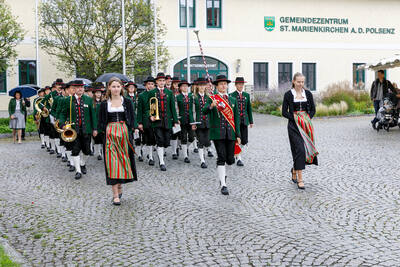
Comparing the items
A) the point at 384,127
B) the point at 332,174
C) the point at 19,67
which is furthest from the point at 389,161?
the point at 19,67

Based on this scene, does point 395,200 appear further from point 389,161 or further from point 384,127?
point 384,127

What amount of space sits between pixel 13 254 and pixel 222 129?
3872 millimetres

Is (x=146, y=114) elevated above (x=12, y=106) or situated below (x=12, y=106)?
below

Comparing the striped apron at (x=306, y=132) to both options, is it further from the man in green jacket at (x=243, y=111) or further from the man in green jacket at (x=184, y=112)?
the man in green jacket at (x=184, y=112)

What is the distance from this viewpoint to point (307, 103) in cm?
819

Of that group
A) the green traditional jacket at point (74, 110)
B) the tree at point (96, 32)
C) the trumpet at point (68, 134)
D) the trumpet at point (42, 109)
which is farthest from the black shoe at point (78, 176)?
the tree at point (96, 32)

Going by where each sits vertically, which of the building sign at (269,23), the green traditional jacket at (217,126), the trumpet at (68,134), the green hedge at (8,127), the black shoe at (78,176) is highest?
the building sign at (269,23)

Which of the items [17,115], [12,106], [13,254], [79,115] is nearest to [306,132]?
[79,115]

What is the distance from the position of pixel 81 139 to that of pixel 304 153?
14.5 feet

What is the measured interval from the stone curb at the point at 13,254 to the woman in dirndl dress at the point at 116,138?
2076 millimetres

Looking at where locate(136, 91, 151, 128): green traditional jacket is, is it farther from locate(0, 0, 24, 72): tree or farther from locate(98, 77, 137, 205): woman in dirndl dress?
locate(0, 0, 24, 72): tree

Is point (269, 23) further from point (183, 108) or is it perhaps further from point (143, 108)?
point (143, 108)

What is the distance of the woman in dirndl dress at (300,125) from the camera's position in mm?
8047

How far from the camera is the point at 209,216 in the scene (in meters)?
6.44
